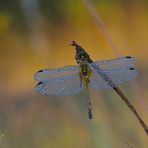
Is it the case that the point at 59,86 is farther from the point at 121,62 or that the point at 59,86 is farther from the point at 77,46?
the point at 77,46

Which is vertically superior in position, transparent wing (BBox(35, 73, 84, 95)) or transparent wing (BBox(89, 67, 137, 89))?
transparent wing (BBox(35, 73, 84, 95))

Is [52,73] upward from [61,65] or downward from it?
downward

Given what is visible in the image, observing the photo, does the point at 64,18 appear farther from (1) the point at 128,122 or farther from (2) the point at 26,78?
(1) the point at 128,122

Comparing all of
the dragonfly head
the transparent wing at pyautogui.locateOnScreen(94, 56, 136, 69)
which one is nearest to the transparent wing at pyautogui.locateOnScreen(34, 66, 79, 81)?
the transparent wing at pyautogui.locateOnScreen(94, 56, 136, 69)

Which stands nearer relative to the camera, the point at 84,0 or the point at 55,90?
the point at 55,90

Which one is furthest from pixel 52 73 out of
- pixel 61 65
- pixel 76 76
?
pixel 61 65

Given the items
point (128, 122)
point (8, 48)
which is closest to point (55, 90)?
point (128, 122)

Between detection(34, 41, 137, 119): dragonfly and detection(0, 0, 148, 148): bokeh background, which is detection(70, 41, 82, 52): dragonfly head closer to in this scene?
detection(34, 41, 137, 119): dragonfly
